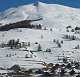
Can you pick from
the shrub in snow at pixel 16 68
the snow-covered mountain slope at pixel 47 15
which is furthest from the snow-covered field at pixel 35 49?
the snow-covered mountain slope at pixel 47 15

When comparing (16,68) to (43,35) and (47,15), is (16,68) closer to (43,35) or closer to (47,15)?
(43,35)

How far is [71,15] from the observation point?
104312mm

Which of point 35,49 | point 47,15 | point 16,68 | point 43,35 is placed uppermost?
point 47,15

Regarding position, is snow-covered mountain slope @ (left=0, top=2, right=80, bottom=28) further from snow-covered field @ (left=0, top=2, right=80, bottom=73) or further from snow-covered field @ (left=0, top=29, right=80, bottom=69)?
snow-covered field @ (left=0, top=29, right=80, bottom=69)

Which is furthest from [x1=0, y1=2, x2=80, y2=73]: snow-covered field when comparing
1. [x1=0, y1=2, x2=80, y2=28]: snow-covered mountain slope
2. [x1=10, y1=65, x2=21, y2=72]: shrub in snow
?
[x1=10, y1=65, x2=21, y2=72]: shrub in snow

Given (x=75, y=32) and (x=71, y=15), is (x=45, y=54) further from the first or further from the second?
(x=71, y=15)

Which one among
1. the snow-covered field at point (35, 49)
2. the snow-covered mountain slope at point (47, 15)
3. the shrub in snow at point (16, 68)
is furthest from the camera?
the snow-covered mountain slope at point (47, 15)

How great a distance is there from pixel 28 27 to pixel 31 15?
72.3 feet

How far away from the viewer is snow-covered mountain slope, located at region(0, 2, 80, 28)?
94.6 m

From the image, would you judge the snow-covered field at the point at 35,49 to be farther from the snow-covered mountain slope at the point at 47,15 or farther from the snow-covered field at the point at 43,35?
the snow-covered mountain slope at the point at 47,15

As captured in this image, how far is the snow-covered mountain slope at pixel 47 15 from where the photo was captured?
9456 centimetres

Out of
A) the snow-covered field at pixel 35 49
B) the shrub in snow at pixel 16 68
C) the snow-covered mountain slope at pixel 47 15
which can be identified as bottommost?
the shrub in snow at pixel 16 68

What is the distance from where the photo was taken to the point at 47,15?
347 ft

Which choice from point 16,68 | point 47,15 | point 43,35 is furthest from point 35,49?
point 47,15
